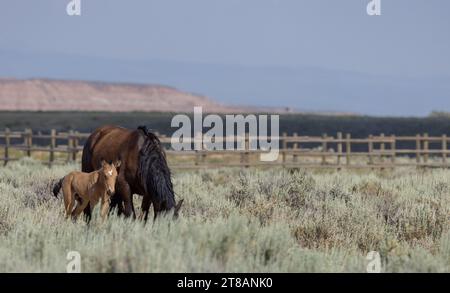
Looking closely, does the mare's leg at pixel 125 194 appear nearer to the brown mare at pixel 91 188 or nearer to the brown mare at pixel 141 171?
the brown mare at pixel 141 171

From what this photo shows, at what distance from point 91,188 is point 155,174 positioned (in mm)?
900

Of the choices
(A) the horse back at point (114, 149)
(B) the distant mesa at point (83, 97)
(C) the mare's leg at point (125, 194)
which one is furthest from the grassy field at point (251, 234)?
(B) the distant mesa at point (83, 97)

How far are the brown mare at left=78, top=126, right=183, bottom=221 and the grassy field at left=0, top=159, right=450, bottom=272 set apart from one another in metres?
0.47

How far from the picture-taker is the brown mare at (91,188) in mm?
10578

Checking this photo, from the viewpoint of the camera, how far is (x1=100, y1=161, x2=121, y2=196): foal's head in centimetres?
1052

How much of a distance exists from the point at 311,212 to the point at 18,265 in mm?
5816

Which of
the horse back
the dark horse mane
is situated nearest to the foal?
the horse back

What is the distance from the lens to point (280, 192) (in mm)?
14422

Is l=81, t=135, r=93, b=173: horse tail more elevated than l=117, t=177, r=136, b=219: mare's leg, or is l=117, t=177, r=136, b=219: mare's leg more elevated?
l=81, t=135, r=93, b=173: horse tail

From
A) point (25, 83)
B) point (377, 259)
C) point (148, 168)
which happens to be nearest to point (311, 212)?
point (148, 168)

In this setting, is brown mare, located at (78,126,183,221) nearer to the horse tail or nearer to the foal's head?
the foal's head

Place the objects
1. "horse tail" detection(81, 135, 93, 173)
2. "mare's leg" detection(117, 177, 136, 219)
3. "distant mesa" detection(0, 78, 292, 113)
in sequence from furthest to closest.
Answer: "distant mesa" detection(0, 78, 292, 113)
"horse tail" detection(81, 135, 93, 173)
"mare's leg" detection(117, 177, 136, 219)
